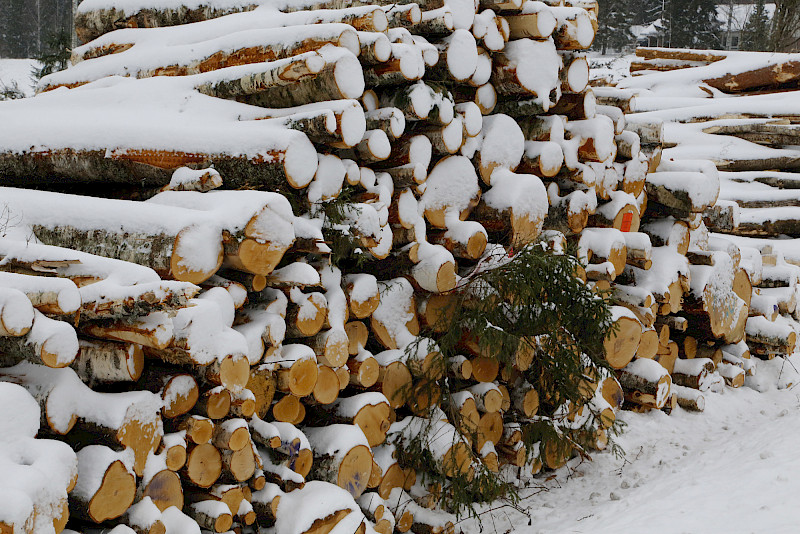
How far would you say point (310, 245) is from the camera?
3959 millimetres

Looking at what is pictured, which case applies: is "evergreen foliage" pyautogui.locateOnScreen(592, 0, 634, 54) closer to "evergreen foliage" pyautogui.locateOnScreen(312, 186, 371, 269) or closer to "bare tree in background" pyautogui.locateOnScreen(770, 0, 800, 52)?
"bare tree in background" pyautogui.locateOnScreen(770, 0, 800, 52)

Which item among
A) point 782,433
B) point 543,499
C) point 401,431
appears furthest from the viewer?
point 782,433

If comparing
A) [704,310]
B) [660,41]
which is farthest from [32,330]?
[660,41]

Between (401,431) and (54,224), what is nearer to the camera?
(54,224)

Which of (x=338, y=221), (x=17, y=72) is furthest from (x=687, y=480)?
(x=17, y=72)

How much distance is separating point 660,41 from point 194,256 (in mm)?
43388

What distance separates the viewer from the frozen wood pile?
6504 mm

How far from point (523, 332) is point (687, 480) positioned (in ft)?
4.78

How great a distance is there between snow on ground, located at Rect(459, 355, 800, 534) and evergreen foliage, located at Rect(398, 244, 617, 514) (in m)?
0.31

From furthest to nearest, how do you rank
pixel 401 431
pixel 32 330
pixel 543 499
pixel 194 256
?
1. pixel 543 499
2. pixel 401 431
3. pixel 194 256
4. pixel 32 330

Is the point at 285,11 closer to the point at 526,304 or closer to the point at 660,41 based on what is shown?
the point at 526,304

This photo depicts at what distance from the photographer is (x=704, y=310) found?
647 centimetres

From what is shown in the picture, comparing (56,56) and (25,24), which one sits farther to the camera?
(25,24)

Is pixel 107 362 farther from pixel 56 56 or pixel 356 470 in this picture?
pixel 56 56
